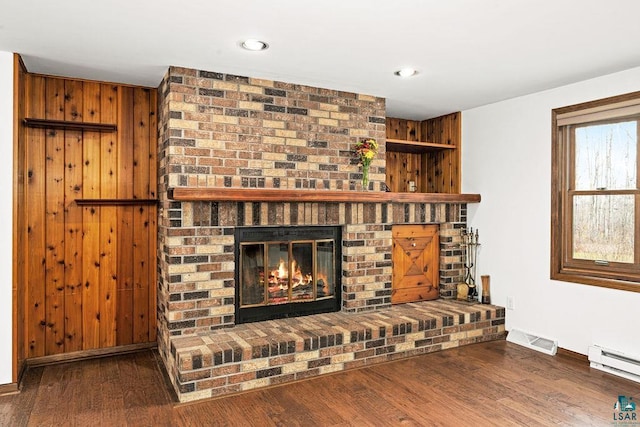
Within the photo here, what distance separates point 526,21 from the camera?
8.36 feet

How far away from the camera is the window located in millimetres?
3506

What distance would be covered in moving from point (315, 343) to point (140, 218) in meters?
1.90

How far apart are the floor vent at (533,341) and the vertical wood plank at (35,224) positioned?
164 inches

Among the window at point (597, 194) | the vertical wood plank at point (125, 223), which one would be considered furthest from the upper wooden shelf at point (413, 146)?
the vertical wood plank at point (125, 223)

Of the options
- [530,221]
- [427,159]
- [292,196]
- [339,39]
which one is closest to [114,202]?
[292,196]

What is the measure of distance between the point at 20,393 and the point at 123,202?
1.58 m

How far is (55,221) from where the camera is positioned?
Answer: 3.66m

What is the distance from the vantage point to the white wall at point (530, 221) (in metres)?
3.58

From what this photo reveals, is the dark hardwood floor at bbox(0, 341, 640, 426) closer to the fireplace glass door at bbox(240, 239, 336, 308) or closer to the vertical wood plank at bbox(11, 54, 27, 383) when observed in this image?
the vertical wood plank at bbox(11, 54, 27, 383)

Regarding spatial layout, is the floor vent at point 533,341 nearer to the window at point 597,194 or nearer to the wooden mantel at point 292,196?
the window at point 597,194

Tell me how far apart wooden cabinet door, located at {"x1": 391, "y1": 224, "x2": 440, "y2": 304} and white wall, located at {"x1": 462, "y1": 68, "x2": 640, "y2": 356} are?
0.49m

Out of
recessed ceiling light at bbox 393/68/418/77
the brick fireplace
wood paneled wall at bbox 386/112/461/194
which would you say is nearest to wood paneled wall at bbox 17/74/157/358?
the brick fireplace

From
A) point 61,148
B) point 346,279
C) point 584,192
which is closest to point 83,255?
point 61,148

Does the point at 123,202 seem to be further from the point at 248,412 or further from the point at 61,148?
the point at 248,412
